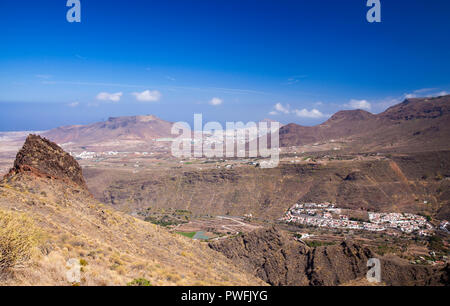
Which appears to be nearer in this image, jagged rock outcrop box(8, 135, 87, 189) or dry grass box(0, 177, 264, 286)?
dry grass box(0, 177, 264, 286)

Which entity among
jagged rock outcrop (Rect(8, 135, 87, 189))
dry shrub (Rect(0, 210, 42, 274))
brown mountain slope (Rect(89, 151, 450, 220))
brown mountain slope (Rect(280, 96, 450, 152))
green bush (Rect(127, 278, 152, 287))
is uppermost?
brown mountain slope (Rect(280, 96, 450, 152))

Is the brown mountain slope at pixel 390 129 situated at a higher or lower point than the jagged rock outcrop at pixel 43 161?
higher

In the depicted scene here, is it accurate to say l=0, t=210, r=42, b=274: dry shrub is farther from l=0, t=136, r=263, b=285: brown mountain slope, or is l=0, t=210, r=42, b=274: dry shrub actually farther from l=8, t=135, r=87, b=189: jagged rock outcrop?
l=8, t=135, r=87, b=189: jagged rock outcrop

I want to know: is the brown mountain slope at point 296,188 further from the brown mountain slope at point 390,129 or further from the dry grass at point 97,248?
the dry grass at point 97,248

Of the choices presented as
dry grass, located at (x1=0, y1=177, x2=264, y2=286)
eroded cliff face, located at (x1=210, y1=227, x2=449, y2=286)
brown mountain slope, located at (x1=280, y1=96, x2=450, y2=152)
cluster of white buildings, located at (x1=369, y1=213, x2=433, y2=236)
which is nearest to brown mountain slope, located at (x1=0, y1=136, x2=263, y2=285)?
dry grass, located at (x1=0, y1=177, x2=264, y2=286)

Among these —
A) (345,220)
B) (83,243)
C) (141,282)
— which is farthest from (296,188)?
(141,282)

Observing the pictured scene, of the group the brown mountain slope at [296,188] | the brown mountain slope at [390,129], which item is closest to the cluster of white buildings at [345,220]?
the brown mountain slope at [296,188]

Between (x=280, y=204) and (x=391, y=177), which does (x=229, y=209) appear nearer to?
(x=280, y=204)
